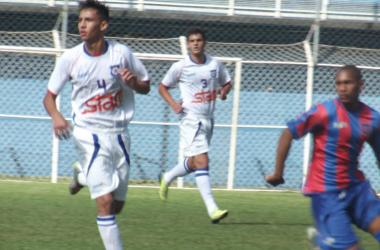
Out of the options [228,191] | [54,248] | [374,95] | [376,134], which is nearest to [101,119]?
[54,248]

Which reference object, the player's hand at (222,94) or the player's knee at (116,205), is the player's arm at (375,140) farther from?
the player's hand at (222,94)

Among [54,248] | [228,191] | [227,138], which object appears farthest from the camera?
[227,138]

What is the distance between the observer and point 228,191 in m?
15.3

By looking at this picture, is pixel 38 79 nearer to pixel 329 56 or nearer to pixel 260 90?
pixel 260 90

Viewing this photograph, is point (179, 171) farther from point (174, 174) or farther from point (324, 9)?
point (324, 9)

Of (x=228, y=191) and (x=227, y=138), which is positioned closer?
(x=228, y=191)

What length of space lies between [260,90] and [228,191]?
319cm

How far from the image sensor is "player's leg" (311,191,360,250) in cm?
655

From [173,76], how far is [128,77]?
14.1 ft

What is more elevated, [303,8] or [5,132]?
[303,8]

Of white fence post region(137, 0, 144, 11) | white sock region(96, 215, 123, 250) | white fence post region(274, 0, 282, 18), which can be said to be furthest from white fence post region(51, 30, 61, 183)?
white sock region(96, 215, 123, 250)

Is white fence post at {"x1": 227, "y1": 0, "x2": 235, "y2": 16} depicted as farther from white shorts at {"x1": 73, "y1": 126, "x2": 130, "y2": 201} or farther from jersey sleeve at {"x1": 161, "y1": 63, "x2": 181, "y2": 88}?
white shorts at {"x1": 73, "y1": 126, "x2": 130, "y2": 201}

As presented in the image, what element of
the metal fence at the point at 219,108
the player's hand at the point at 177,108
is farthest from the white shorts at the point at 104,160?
the metal fence at the point at 219,108

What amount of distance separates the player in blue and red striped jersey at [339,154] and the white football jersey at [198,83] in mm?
4585
